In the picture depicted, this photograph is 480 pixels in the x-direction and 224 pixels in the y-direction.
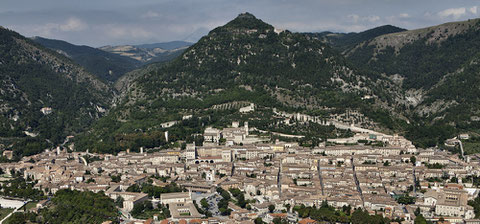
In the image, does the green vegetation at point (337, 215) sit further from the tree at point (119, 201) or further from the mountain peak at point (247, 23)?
the mountain peak at point (247, 23)

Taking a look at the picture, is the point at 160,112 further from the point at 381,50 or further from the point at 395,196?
the point at 381,50

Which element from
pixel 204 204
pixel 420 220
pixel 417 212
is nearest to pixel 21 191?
pixel 204 204

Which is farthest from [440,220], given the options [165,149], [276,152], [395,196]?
[165,149]

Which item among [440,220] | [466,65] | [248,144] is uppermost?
[466,65]

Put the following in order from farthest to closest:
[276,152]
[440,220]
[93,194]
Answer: [276,152], [93,194], [440,220]

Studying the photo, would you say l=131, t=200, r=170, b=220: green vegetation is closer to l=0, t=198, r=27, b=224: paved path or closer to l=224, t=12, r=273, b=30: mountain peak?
l=0, t=198, r=27, b=224: paved path

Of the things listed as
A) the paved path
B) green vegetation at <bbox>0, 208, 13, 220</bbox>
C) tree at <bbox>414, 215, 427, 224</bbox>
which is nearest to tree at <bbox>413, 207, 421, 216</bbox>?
tree at <bbox>414, 215, 427, 224</bbox>

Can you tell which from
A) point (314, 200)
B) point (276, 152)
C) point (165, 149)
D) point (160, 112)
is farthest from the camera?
point (160, 112)
